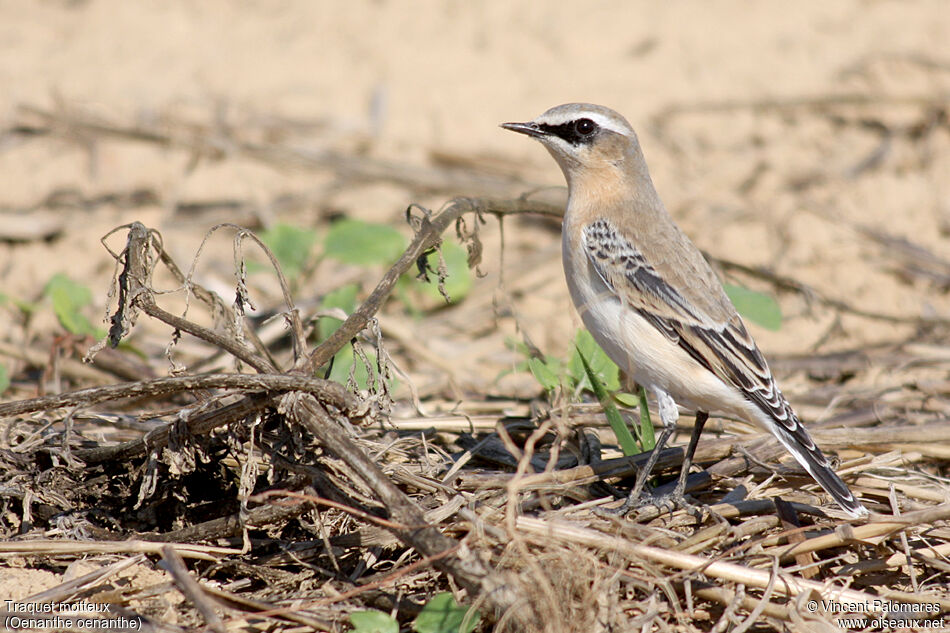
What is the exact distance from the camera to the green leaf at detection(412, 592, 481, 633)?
12.1 ft

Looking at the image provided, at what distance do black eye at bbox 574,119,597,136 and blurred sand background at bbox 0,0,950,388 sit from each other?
250cm

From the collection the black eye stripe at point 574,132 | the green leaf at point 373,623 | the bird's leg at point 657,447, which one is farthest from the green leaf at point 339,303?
the green leaf at point 373,623

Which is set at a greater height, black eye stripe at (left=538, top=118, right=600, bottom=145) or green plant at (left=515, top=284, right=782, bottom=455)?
black eye stripe at (left=538, top=118, right=600, bottom=145)

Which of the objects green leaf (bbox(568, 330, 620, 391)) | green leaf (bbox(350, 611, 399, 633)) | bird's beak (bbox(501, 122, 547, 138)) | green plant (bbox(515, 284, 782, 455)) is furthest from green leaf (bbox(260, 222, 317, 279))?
green leaf (bbox(350, 611, 399, 633))

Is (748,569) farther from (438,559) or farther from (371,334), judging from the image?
(371,334)

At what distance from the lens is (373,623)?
371 centimetres

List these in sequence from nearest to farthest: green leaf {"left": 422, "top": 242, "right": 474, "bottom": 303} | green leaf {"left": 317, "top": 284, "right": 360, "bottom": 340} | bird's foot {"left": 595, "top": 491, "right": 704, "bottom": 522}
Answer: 1. bird's foot {"left": 595, "top": 491, "right": 704, "bottom": 522}
2. green leaf {"left": 317, "top": 284, "right": 360, "bottom": 340}
3. green leaf {"left": 422, "top": 242, "right": 474, "bottom": 303}

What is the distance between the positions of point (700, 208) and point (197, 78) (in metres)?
5.50

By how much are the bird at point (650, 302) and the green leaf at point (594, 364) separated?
0.73 feet

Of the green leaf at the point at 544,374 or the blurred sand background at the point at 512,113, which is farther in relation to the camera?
the blurred sand background at the point at 512,113

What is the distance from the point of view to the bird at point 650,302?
484cm

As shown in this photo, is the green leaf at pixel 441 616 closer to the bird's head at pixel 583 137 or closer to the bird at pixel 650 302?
the bird at pixel 650 302

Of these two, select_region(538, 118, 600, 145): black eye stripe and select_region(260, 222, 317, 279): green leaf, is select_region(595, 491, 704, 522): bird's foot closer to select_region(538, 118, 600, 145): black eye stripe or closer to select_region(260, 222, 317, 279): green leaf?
select_region(538, 118, 600, 145): black eye stripe

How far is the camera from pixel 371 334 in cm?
443
